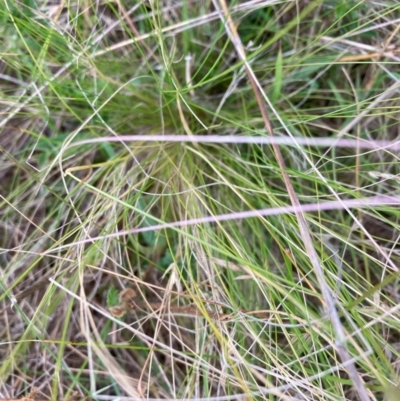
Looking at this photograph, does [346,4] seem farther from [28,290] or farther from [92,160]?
[28,290]

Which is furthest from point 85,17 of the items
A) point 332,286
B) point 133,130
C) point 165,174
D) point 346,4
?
point 332,286

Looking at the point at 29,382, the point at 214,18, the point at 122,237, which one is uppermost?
the point at 214,18

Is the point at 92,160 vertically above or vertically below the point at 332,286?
above

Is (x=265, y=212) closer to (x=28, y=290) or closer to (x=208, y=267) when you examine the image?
(x=208, y=267)

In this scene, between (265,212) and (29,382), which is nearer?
(265,212)

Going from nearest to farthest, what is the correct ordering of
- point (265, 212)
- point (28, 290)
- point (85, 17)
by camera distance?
point (265, 212)
point (28, 290)
point (85, 17)

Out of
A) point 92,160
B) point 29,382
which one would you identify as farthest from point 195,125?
point 29,382

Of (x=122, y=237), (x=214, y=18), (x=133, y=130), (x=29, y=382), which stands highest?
(x=214, y=18)

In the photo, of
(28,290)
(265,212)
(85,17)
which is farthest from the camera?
(85,17)

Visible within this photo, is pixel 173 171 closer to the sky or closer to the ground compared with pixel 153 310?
closer to the sky
